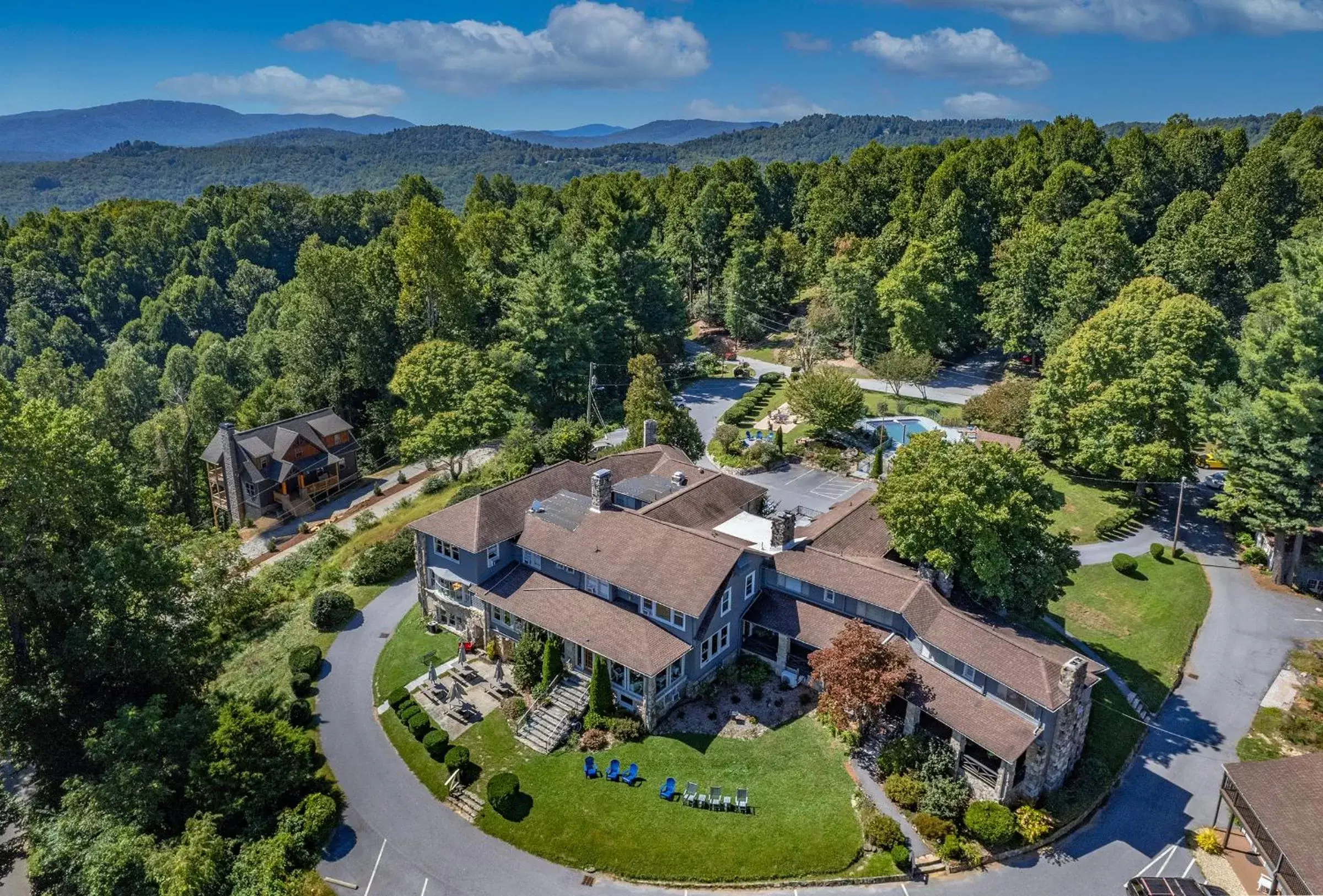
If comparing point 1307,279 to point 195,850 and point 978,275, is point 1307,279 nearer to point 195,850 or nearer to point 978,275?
point 978,275

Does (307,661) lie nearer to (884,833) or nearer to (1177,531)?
(884,833)

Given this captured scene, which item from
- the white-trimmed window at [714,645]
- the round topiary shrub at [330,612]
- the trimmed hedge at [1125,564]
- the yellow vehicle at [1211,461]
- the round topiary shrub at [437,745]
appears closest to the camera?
the round topiary shrub at [437,745]

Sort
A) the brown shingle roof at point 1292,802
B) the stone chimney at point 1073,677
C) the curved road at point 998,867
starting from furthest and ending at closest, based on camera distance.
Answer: the stone chimney at point 1073,677, the curved road at point 998,867, the brown shingle roof at point 1292,802

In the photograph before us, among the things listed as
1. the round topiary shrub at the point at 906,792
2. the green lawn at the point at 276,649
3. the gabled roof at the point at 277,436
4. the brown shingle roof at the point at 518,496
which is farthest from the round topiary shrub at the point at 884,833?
the gabled roof at the point at 277,436

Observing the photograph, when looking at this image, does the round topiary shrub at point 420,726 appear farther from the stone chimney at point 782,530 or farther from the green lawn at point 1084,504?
the green lawn at point 1084,504

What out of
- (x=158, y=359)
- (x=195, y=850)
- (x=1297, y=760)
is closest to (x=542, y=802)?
(x=195, y=850)

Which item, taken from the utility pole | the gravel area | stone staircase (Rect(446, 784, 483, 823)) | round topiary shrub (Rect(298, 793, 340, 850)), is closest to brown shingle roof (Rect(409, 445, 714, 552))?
A: stone staircase (Rect(446, 784, 483, 823))

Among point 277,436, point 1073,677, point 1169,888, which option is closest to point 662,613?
point 1073,677
